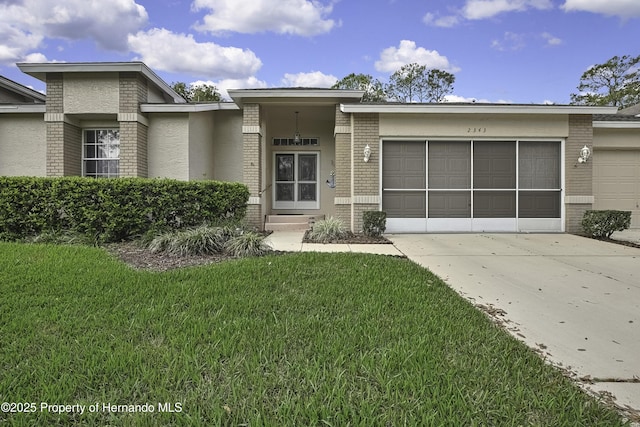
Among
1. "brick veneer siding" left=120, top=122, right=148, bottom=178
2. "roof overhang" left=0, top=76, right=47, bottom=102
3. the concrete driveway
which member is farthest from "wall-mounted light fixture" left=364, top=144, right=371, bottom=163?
"roof overhang" left=0, top=76, right=47, bottom=102

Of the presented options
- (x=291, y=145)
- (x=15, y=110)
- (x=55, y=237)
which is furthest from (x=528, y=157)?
(x=15, y=110)

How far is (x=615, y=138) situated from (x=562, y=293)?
29.1 ft

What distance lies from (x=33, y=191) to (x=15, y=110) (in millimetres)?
4875

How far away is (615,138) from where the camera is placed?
10.4 metres

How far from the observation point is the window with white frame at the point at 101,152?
10602 mm

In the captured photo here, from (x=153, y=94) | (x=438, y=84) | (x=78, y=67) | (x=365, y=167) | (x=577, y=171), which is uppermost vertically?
(x=438, y=84)

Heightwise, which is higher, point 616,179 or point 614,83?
point 614,83

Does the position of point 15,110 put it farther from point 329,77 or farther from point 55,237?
point 329,77

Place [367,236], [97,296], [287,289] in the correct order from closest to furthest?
[97,296]
[287,289]
[367,236]

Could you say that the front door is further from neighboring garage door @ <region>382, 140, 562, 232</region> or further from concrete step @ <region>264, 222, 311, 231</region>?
neighboring garage door @ <region>382, 140, 562, 232</region>

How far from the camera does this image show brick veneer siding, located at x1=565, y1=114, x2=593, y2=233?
31.5 feet

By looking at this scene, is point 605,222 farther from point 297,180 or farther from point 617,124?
point 297,180

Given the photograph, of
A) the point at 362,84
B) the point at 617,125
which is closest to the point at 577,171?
the point at 617,125

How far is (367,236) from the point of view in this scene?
8930 millimetres
